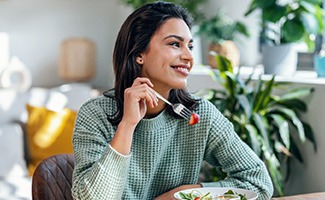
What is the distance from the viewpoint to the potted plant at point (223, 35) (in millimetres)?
3867

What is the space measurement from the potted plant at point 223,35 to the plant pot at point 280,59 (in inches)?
16.0

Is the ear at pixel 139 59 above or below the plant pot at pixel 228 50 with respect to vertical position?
above

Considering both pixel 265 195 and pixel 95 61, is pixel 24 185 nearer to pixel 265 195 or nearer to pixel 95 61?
pixel 265 195

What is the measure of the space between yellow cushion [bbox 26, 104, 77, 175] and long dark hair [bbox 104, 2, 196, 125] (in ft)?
8.03

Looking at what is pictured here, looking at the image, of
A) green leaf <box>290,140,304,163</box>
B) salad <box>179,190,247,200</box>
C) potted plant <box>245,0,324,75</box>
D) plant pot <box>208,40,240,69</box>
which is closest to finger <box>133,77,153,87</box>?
salad <box>179,190,247,200</box>

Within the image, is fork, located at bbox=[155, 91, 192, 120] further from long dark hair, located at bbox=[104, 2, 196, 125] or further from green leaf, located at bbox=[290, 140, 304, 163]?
green leaf, located at bbox=[290, 140, 304, 163]

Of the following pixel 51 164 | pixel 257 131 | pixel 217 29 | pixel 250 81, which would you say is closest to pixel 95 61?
pixel 217 29

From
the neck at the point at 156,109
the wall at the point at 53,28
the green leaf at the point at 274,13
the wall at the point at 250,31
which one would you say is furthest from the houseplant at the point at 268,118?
the wall at the point at 53,28

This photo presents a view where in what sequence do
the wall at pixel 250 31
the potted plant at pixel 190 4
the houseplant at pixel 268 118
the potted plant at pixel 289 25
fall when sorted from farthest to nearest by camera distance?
the potted plant at pixel 190 4, the wall at pixel 250 31, the potted plant at pixel 289 25, the houseplant at pixel 268 118

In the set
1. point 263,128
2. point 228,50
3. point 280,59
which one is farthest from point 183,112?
point 228,50

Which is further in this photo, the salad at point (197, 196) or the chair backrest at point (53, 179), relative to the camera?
the chair backrest at point (53, 179)

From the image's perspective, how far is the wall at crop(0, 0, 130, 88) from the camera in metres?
6.02

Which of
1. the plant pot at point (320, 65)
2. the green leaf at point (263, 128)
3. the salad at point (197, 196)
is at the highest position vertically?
the plant pot at point (320, 65)

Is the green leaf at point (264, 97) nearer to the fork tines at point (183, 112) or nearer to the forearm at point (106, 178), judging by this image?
the fork tines at point (183, 112)
